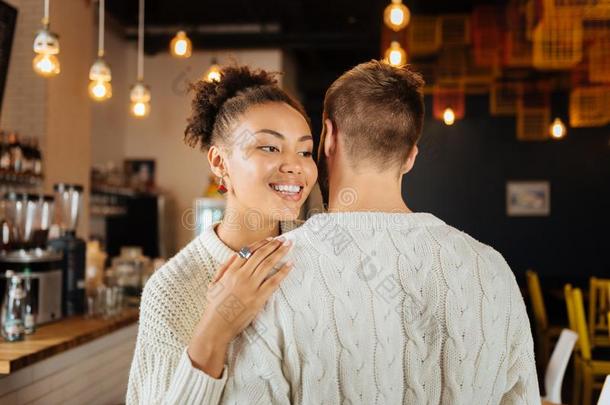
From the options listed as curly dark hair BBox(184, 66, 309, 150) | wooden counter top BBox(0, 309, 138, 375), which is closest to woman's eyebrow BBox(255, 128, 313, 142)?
curly dark hair BBox(184, 66, 309, 150)

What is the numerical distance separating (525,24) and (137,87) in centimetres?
379

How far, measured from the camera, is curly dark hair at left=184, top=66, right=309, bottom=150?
1818 millimetres

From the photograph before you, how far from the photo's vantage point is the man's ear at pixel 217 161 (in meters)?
1.84

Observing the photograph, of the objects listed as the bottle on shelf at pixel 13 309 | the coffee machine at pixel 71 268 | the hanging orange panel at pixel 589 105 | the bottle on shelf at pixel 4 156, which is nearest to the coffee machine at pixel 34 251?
the coffee machine at pixel 71 268

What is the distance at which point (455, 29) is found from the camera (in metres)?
7.64

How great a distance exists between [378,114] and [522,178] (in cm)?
948

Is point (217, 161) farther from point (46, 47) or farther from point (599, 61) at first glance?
point (599, 61)

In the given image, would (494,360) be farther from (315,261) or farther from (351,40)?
(351,40)

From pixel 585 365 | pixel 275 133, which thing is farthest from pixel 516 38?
pixel 275 133

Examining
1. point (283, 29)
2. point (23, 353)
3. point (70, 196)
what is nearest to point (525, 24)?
point (283, 29)

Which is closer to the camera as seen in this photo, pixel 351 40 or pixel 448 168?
pixel 351 40

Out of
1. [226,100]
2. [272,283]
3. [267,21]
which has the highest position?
[267,21]

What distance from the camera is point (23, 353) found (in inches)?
112

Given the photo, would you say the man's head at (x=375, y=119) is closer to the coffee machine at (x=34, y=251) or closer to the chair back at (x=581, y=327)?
the coffee machine at (x=34, y=251)
